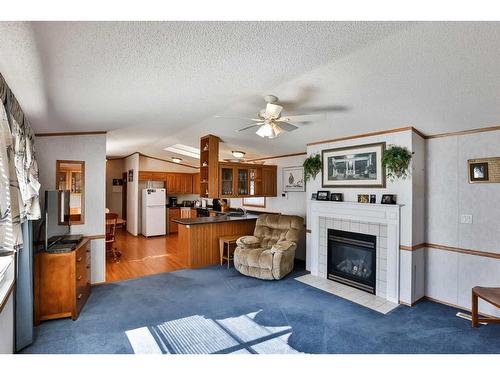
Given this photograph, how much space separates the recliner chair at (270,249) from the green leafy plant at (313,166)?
0.83 metres

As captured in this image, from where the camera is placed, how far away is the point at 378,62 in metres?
2.15

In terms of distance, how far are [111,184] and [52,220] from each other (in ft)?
21.1

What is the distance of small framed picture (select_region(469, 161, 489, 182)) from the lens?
10.0ft

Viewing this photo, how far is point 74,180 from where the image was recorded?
13.0ft

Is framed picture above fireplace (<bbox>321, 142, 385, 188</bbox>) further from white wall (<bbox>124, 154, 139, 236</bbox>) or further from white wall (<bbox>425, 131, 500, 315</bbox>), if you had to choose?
white wall (<bbox>124, 154, 139, 236</bbox>)

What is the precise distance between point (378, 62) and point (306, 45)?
2.40 feet

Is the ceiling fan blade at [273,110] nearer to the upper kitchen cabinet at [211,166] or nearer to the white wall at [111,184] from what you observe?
the upper kitchen cabinet at [211,166]

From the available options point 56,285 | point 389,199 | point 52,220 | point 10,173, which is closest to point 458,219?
point 389,199

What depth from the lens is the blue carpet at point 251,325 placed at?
242cm

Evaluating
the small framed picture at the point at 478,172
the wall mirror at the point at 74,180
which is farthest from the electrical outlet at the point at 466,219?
the wall mirror at the point at 74,180

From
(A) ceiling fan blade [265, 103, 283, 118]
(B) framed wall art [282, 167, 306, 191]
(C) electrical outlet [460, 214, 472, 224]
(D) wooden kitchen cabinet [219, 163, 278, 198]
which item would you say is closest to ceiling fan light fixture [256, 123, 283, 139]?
(A) ceiling fan blade [265, 103, 283, 118]

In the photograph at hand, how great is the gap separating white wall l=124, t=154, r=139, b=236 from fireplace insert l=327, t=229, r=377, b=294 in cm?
598
